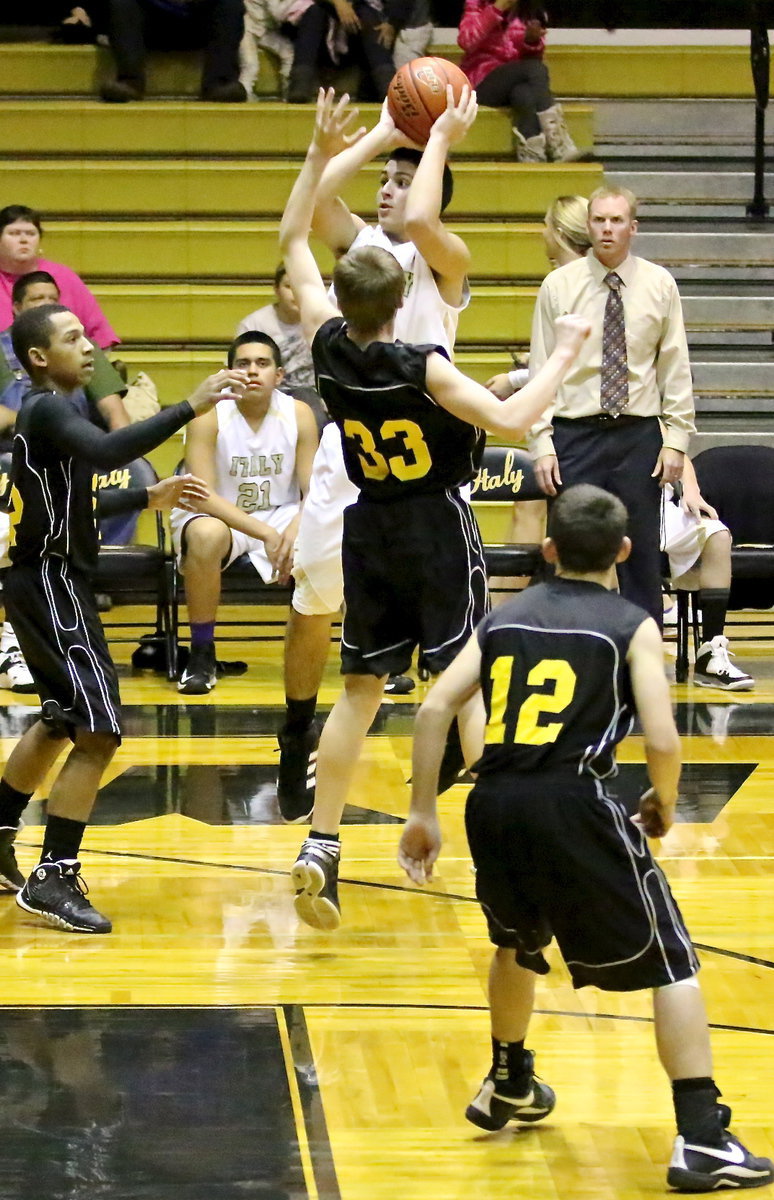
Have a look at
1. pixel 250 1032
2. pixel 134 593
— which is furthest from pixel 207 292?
pixel 250 1032

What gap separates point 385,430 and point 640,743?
2655 millimetres

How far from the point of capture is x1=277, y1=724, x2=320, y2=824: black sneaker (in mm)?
5059

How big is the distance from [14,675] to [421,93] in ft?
11.7

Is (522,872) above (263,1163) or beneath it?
above

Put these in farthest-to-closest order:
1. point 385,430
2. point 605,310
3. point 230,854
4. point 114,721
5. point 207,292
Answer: point 207,292 < point 605,310 < point 230,854 < point 114,721 < point 385,430

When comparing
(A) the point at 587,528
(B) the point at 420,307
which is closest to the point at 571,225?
(B) the point at 420,307

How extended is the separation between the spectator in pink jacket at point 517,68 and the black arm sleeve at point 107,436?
21.3 feet

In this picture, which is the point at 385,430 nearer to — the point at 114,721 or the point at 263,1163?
the point at 114,721

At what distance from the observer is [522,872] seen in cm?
292

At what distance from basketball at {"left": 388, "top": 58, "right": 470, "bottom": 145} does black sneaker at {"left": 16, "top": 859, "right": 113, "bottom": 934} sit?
79.1 inches

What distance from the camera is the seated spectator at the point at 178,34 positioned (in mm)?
10133

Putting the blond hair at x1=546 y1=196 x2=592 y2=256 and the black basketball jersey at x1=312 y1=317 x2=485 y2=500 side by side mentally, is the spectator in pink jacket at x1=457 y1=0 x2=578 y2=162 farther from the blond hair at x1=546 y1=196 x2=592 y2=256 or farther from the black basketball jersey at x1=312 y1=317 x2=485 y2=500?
the black basketball jersey at x1=312 y1=317 x2=485 y2=500

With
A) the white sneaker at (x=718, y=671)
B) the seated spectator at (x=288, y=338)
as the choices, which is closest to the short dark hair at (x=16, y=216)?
the seated spectator at (x=288, y=338)

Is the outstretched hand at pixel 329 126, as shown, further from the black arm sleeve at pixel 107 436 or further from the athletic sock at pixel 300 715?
the athletic sock at pixel 300 715
